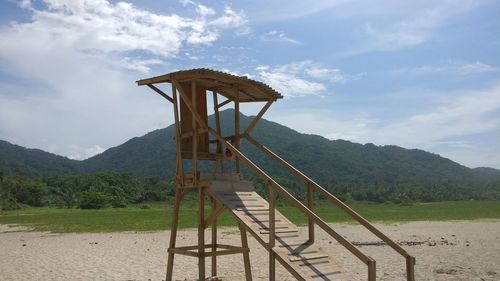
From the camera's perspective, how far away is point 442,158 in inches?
7288

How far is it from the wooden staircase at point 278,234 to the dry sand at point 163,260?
11.3ft

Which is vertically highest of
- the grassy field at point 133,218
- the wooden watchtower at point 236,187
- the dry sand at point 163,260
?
the wooden watchtower at point 236,187

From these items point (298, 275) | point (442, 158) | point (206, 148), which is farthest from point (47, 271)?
point (442, 158)

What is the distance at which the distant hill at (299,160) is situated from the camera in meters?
132

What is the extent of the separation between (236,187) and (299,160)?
→ 13248 cm

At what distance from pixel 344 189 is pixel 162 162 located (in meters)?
61.5

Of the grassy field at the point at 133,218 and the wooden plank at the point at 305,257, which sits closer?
the wooden plank at the point at 305,257

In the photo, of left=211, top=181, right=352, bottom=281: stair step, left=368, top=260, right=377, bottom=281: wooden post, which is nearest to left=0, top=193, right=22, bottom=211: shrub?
left=211, top=181, right=352, bottom=281: stair step

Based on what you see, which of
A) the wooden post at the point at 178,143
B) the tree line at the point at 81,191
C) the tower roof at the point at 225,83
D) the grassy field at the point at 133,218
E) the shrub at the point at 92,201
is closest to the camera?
the tower roof at the point at 225,83

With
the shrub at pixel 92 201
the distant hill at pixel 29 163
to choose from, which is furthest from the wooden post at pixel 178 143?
the distant hill at pixel 29 163

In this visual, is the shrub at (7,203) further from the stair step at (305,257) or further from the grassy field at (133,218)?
the stair step at (305,257)

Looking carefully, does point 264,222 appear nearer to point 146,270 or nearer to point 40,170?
point 146,270

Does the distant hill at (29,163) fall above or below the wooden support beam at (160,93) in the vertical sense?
above

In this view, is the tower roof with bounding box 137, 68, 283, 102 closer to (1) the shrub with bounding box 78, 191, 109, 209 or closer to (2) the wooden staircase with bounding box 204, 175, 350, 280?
(2) the wooden staircase with bounding box 204, 175, 350, 280
